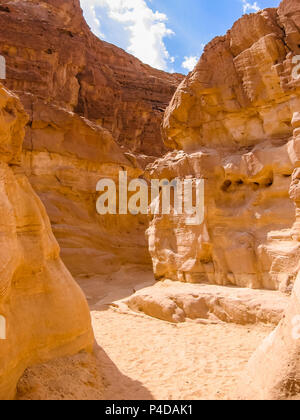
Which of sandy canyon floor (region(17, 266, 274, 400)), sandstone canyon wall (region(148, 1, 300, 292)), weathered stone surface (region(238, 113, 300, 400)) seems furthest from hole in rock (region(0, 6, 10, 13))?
weathered stone surface (region(238, 113, 300, 400))

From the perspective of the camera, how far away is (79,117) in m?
13.0

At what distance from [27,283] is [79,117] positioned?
10750mm

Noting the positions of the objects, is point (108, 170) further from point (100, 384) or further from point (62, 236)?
point (100, 384)

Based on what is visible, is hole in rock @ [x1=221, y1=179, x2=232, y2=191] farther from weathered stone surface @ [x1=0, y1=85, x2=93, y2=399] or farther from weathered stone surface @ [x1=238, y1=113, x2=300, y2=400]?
weathered stone surface @ [x1=238, y1=113, x2=300, y2=400]

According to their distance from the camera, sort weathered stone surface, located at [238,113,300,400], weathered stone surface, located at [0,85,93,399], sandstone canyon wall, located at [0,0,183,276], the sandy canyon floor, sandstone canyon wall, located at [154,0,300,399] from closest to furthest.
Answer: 1. weathered stone surface, located at [238,113,300,400]
2. weathered stone surface, located at [0,85,93,399]
3. the sandy canyon floor
4. sandstone canyon wall, located at [154,0,300,399]
5. sandstone canyon wall, located at [0,0,183,276]

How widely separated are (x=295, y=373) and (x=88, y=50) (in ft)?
71.8

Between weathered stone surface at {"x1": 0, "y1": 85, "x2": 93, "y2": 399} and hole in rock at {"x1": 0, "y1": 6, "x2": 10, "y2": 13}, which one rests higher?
hole in rock at {"x1": 0, "y1": 6, "x2": 10, "y2": 13}

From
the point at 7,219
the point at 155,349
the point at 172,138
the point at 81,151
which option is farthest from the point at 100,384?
the point at 81,151

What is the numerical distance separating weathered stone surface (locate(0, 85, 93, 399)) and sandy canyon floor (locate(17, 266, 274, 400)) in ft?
0.65

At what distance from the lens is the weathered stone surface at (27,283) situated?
2814 millimetres

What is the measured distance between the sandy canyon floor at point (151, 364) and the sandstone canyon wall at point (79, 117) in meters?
5.27

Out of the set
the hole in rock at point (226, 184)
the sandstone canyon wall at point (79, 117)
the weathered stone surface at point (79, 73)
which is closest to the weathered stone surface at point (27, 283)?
the hole in rock at point (226, 184)

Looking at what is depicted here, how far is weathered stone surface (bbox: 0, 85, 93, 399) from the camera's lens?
9.23 ft

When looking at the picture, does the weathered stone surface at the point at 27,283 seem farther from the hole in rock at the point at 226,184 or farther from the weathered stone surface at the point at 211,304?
the hole in rock at the point at 226,184
